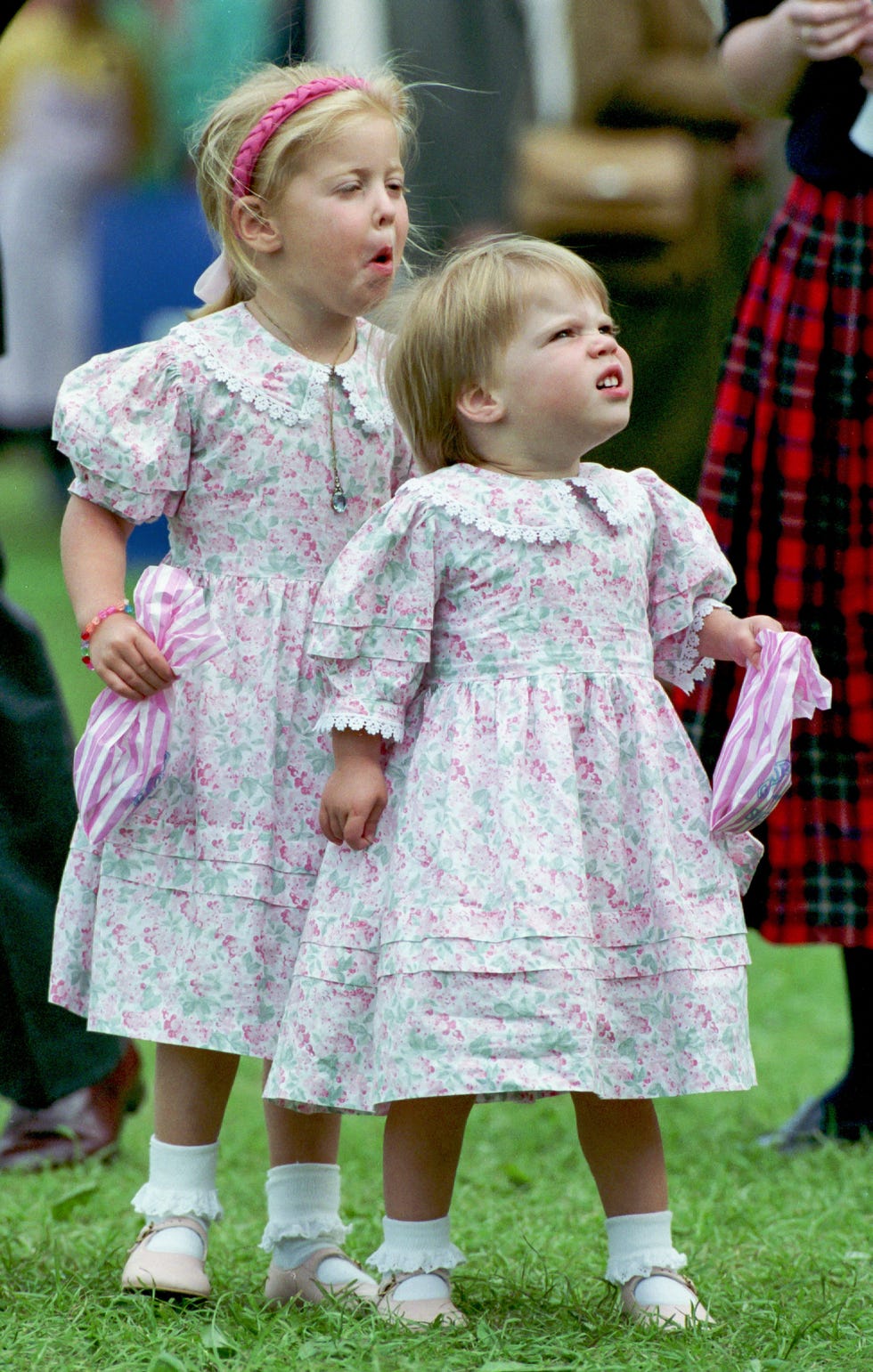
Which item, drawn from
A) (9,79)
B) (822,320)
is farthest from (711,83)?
(9,79)

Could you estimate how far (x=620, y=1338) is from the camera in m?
1.72

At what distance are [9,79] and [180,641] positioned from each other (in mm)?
7002

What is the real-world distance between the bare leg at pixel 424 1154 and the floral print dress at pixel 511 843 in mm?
67

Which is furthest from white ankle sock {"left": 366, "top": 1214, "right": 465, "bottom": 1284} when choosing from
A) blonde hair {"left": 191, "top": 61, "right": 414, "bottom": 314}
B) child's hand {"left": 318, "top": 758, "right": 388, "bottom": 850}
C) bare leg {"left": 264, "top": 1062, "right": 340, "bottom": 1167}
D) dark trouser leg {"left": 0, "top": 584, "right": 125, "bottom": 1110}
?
blonde hair {"left": 191, "top": 61, "right": 414, "bottom": 314}

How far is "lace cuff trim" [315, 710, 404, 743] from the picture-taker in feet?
5.83

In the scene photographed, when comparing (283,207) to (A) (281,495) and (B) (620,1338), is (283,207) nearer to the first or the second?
(A) (281,495)

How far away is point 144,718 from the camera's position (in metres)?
1.86

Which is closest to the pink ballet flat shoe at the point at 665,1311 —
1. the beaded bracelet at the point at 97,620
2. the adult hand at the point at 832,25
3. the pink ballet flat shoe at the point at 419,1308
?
the pink ballet flat shoe at the point at 419,1308

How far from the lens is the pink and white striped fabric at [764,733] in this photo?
70.9 inches

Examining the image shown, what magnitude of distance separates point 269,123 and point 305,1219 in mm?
1141

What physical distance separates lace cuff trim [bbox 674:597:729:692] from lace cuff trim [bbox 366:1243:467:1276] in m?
0.63

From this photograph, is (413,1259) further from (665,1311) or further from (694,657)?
(694,657)

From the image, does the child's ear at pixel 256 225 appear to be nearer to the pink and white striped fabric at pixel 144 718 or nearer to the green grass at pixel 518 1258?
the pink and white striped fabric at pixel 144 718

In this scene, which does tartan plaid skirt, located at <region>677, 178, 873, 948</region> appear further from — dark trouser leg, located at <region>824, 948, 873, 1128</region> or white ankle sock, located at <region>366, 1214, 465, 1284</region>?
white ankle sock, located at <region>366, 1214, 465, 1284</region>
